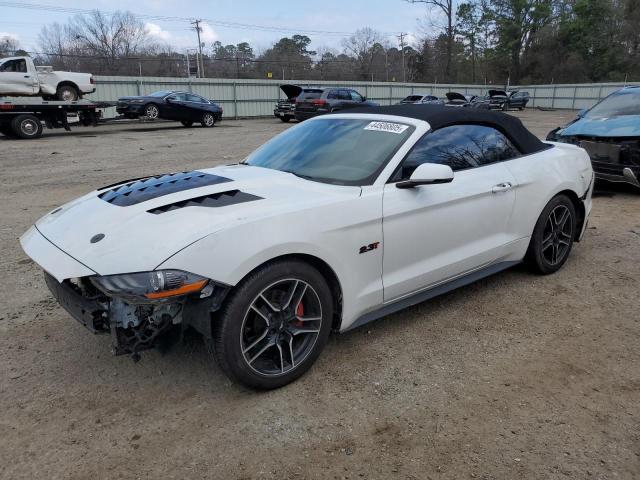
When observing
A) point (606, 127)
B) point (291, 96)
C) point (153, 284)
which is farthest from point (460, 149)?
point (291, 96)

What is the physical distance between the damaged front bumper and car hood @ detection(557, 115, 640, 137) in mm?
7023

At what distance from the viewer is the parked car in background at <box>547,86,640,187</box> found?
7145 millimetres

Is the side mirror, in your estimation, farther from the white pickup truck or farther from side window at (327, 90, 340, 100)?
side window at (327, 90, 340, 100)

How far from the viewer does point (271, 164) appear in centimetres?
375

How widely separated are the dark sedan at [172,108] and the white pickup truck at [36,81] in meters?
1.70

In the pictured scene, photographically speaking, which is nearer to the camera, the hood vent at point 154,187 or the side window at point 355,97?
the hood vent at point 154,187

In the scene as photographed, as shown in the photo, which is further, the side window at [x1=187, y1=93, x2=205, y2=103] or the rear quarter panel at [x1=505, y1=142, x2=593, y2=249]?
the side window at [x1=187, y1=93, x2=205, y2=103]

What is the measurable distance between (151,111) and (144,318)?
65.5ft

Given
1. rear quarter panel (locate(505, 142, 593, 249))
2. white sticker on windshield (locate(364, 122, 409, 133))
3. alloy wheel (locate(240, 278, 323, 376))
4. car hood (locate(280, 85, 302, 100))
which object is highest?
car hood (locate(280, 85, 302, 100))

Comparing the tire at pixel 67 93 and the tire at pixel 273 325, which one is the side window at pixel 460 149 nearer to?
the tire at pixel 273 325

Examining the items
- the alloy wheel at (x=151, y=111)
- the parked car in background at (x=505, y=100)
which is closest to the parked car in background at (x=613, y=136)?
the alloy wheel at (x=151, y=111)

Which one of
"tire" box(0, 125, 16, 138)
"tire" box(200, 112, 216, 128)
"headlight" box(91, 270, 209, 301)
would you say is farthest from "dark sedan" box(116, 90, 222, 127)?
"headlight" box(91, 270, 209, 301)

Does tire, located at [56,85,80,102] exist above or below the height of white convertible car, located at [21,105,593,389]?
above

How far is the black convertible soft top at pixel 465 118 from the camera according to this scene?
3650 mm
